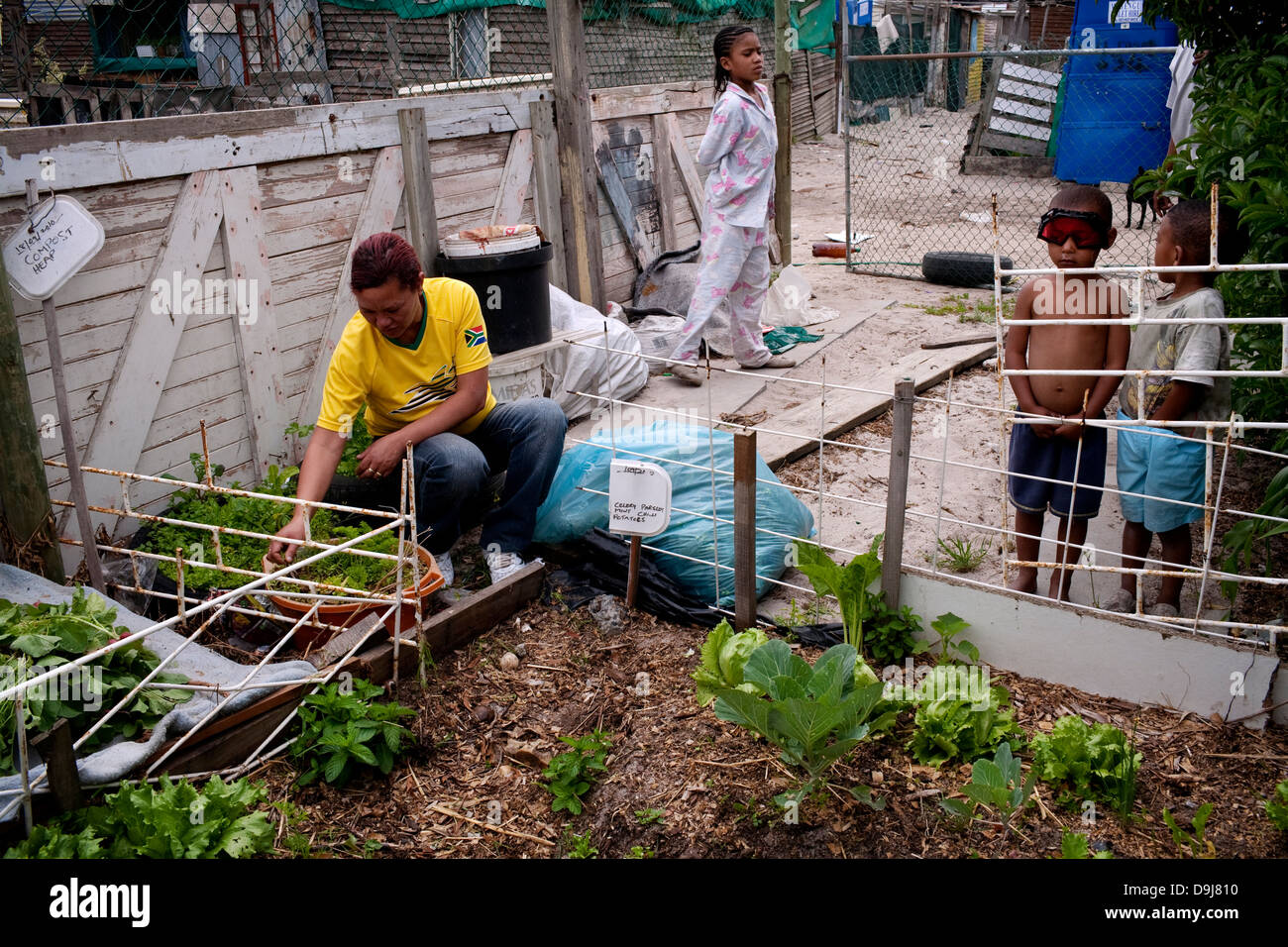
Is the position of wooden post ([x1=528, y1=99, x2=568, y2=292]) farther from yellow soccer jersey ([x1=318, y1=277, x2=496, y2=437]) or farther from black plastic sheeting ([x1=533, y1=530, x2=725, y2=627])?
black plastic sheeting ([x1=533, y1=530, x2=725, y2=627])

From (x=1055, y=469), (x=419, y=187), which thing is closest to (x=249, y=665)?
(x=1055, y=469)

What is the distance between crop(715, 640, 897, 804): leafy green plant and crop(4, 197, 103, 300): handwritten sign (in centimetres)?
240

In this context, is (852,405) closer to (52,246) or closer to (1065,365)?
(1065,365)

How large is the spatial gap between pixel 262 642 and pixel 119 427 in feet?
3.93

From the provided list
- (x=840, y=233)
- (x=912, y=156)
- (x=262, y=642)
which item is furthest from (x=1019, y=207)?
(x=262, y=642)

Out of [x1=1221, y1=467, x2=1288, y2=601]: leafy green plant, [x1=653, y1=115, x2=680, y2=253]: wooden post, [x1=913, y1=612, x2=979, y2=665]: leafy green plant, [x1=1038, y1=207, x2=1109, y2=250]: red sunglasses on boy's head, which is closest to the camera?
[x1=1221, y1=467, x2=1288, y2=601]: leafy green plant

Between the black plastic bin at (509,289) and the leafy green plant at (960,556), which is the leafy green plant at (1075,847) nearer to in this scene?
the leafy green plant at (960,556)

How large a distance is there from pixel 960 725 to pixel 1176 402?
1.31 metres

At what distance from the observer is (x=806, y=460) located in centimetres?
518

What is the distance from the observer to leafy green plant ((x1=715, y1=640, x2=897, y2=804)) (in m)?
2.52

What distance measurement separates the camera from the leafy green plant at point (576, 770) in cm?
281

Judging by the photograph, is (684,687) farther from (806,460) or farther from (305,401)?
(305,401)

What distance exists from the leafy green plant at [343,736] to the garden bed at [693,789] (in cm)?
6

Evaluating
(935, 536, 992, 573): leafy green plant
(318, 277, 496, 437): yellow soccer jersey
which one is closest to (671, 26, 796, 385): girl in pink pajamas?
(318, 277, 496, 437): yellow soccer jersey
